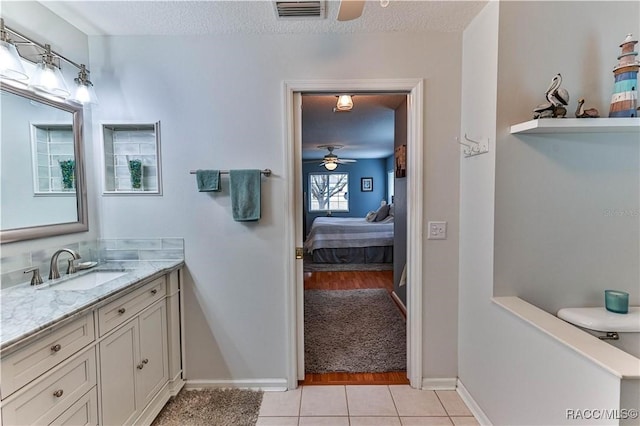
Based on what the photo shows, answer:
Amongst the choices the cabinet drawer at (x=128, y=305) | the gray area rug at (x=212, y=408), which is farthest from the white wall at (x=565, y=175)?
the cabinet drawer at (x=128, y=305)

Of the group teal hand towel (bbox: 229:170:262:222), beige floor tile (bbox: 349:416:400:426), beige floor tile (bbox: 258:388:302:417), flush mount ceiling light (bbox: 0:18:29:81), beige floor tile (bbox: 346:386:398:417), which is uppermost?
flush mount ceiling light (bbox: 0:18:29:81)

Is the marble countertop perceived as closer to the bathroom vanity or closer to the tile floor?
the bathroom vanity

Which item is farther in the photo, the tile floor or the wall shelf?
the tile floor

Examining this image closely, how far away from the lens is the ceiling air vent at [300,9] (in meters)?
1.76

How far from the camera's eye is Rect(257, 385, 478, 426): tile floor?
1887mm

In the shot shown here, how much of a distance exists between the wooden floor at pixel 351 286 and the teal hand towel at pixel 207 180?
1.50m

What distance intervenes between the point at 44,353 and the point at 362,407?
1.70 m

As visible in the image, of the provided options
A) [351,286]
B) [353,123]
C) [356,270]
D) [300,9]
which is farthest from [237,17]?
[356,270]

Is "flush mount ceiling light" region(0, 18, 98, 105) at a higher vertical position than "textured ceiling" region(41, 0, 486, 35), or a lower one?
lower

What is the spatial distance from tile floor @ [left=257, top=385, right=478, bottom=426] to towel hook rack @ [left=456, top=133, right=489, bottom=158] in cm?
160

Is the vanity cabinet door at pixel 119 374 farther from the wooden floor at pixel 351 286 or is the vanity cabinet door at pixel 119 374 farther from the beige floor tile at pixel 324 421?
the wooden floor at pixel 351 286

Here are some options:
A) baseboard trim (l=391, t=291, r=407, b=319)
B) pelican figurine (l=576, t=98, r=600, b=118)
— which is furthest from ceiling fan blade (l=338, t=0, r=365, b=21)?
baseboard trim (l=391, t=291, r=407, b=319)

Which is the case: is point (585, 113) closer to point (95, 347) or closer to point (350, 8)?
point (350, 8)

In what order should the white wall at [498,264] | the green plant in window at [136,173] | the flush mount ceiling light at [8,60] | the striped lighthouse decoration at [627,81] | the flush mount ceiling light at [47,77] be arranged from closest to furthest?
the white wall at [498,264]
the flush mount ceiling light at [8,60]
the striped lighthouse decoration at [627,81]
the flush mount ceiling light at [47,77]
the green plant in window at [136,173]
